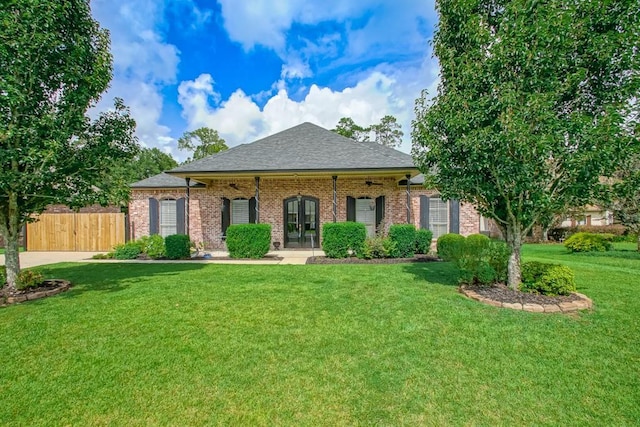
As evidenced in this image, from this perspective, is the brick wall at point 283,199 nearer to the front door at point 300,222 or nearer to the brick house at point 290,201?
the brick house at point 290,201

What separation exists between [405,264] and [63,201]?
880 cm

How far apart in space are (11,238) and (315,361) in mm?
7075

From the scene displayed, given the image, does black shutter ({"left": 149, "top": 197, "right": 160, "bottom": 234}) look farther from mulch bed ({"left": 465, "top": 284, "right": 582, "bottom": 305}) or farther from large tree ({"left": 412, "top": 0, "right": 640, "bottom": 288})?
mulch bed ({"left": 465, "top": 284, "right": 582, "bottom": 305})

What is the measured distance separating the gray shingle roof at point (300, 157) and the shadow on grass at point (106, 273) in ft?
12.9

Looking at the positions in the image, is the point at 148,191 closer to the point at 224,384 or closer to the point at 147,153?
the point at 224,384

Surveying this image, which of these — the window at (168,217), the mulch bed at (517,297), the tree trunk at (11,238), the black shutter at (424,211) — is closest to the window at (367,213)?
the black shutter at (424,211)

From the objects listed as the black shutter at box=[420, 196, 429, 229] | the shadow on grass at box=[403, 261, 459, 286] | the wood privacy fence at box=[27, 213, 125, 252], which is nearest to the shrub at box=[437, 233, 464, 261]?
the shadow on grass at box=[403, 261, 459, 286]

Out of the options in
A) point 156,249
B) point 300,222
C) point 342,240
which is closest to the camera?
point 342,240

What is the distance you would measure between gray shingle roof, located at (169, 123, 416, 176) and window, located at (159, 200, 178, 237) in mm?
2626

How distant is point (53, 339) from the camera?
386 centimetres

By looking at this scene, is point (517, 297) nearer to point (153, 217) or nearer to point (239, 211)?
point (239, 211)

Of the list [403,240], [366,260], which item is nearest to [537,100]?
[403,240]

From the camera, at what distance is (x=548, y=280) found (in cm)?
518

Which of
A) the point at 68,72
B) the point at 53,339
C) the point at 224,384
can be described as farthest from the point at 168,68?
the point at 224,384
